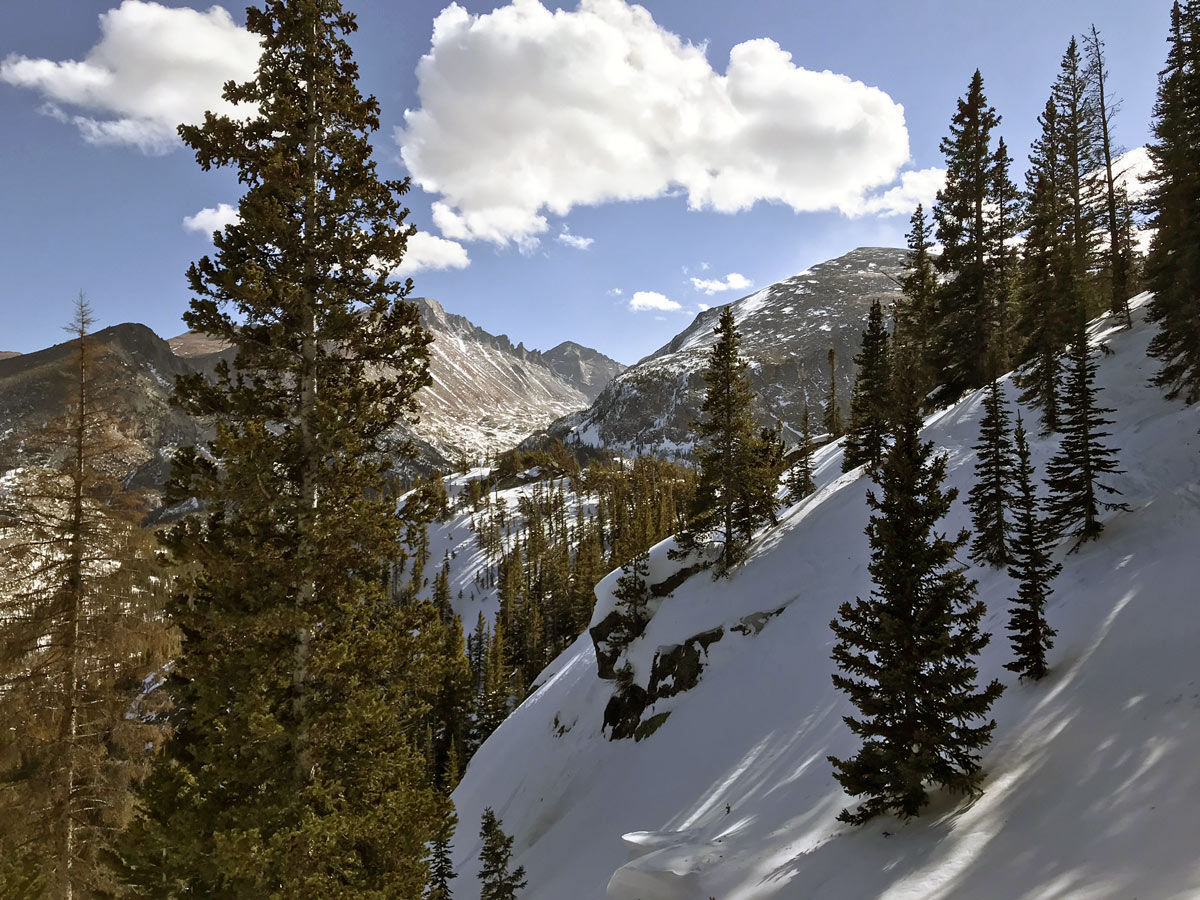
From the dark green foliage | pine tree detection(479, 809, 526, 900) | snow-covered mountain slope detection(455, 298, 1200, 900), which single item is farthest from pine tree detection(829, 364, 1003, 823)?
the dark green foliage

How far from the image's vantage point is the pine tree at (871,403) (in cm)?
3225

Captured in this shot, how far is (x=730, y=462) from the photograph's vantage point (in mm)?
29656

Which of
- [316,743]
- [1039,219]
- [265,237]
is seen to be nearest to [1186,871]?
[316,743]

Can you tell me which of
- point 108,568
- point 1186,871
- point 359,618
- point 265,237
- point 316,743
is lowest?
point 1186,871

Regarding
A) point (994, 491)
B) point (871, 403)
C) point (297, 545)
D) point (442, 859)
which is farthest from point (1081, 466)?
point (442, 859)

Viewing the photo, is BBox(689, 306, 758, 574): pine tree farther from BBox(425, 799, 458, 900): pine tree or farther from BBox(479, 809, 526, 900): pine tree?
BBox(425, 799, 458, 900): pine tree

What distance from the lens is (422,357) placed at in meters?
9.77

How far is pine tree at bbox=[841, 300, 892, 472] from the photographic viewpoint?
32250mm

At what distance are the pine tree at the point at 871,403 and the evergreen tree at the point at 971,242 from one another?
375 centimetres

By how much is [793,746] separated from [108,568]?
61.2ft

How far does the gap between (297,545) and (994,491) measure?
20275mm

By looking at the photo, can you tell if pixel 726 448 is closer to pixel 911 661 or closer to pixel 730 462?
pixel 730 462

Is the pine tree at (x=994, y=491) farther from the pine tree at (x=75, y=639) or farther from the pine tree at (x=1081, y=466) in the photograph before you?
the pine tree at (x=75, y=639)

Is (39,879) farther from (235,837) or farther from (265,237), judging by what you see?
(265,237)
